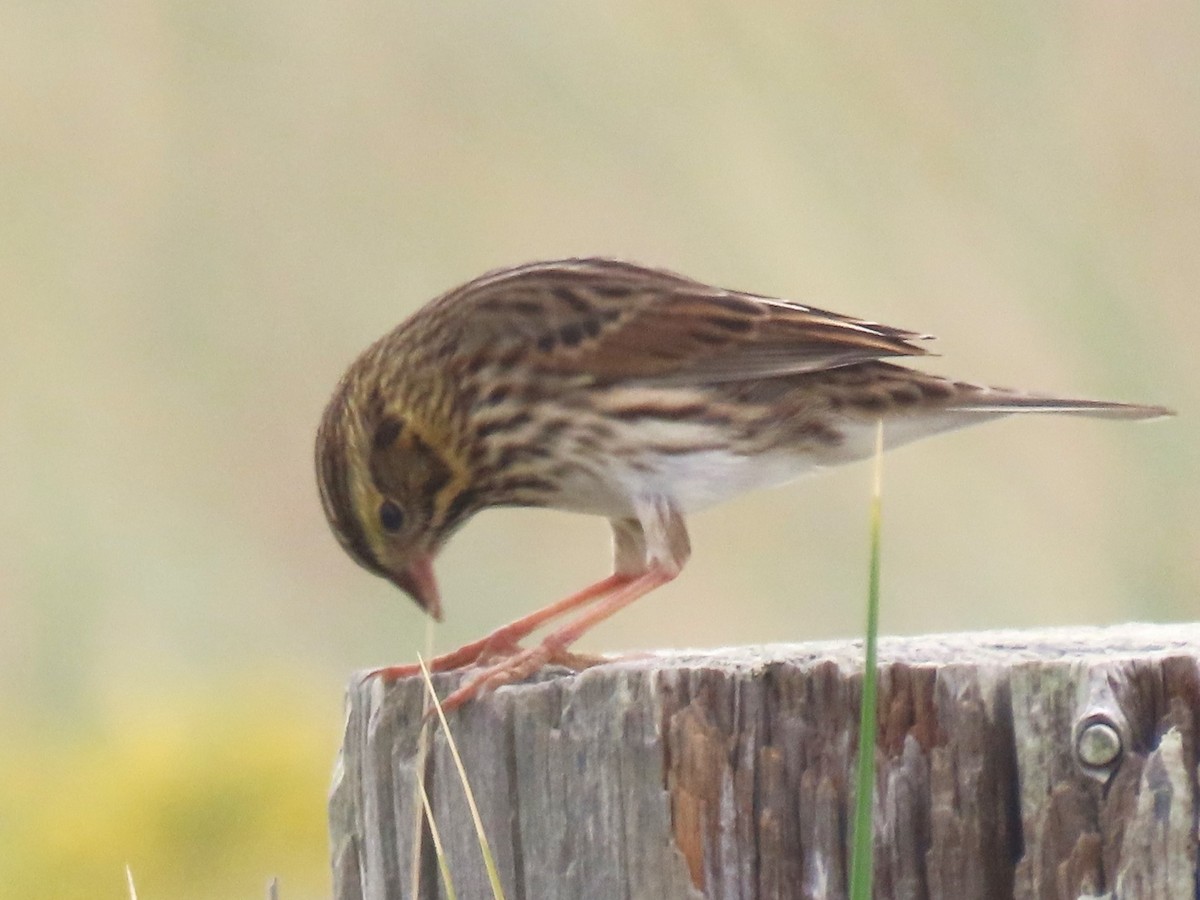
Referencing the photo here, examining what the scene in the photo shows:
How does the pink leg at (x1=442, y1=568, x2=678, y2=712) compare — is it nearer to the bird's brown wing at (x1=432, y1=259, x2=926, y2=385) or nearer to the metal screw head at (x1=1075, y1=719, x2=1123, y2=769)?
the bird's brown wing at (x1=432, y1=259, x2=926, y2=385)

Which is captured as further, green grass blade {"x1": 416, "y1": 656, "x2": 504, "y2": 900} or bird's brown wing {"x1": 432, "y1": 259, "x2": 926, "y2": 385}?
bird's brown wing {"x1": 432, "y1": 259, "x2": 926, "y2": 385}

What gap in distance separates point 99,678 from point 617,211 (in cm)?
257

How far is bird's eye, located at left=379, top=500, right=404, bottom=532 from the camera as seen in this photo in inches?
186

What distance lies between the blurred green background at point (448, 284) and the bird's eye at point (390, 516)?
1.73 meters

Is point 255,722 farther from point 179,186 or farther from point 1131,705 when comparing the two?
point 1131,705

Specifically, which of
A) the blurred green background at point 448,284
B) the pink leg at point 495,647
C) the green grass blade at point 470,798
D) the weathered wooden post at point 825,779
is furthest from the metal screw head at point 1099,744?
the blurred green background at point 448,284

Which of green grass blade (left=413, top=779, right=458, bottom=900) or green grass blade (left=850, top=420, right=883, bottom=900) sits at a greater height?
green grass blade (left=850, top=420, right=883, bottom=900)

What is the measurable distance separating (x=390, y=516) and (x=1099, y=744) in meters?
2.52

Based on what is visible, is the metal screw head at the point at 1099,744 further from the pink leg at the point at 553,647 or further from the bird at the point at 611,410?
Answer: the bird at the point at 611,410

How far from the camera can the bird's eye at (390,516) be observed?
4730 mm

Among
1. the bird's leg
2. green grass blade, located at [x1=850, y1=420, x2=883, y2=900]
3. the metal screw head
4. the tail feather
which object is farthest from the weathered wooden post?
the tail feather

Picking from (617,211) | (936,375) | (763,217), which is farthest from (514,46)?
(936,375)

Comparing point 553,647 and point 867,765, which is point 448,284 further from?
point 867,765

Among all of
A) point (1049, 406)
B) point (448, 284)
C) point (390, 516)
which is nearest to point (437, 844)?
point (390, 516)
